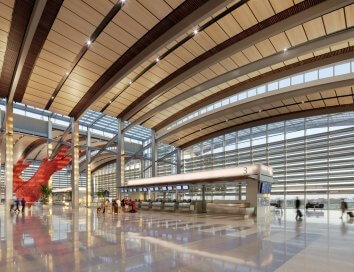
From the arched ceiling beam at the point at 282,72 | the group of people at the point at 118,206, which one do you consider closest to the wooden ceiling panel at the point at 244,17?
the arched ceiling beam at the point at 282,72

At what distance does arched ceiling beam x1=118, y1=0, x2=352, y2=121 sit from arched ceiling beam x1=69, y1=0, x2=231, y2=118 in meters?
3.30

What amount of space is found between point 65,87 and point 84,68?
4356 millimetres

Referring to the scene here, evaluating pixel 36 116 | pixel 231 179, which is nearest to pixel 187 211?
pixel 231 179

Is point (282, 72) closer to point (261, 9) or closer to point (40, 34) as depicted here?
point (261, 9)

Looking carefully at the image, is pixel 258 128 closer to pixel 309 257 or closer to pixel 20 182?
pixel 309 257

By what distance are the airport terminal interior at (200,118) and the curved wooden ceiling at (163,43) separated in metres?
0.08

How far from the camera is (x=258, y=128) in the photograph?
32562 mm

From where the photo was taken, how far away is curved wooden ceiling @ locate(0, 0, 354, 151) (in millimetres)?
13906

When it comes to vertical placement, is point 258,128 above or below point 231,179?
above

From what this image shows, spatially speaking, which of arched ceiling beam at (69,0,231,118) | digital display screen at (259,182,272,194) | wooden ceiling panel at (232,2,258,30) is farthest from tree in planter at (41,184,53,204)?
wooden ceiling panel at (232,2,258,30)

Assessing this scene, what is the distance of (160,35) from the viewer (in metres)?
16.0

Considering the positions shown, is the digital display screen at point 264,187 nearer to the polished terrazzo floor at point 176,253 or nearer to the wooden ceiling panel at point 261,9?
the polished terrazzo floor at point 176,253

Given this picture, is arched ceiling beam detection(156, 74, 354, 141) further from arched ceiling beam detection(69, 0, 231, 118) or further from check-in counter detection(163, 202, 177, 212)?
arched ceiling beam detection(69, 0, 231, 118)

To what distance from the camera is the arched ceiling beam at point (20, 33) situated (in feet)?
45.2
